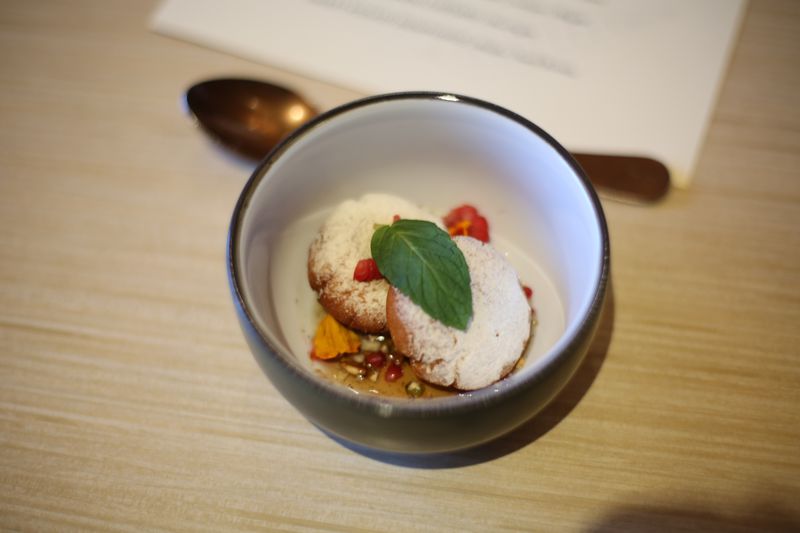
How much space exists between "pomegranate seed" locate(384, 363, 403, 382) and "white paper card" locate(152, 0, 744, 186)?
21.6 inches

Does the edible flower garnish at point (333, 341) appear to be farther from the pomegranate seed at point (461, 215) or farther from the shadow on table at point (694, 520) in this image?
the shadow on table at point (694, 520)

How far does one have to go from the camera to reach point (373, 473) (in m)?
0.76

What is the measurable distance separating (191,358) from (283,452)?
21cm

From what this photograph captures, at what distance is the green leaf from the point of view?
28.0 inches

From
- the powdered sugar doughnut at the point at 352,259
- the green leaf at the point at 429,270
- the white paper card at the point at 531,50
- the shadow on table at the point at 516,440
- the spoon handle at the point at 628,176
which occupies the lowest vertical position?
the shadow on table at the point at 516,440

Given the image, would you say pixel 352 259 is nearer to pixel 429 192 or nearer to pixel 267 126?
pixel 429 192

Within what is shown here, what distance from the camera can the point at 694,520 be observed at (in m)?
0.72

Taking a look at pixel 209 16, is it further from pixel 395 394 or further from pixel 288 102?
pixel 395 394

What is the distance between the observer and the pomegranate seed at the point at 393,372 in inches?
31.9

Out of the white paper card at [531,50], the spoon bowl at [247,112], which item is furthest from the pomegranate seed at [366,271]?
the white paper card at [531,50]

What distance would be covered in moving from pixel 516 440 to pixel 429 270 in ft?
0.84

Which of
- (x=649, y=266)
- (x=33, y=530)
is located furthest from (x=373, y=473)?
(x=649, y=266)

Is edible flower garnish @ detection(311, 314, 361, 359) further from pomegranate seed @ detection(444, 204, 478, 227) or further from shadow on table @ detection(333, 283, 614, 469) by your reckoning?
pomegranate seed @ detection(444, 204, 478, 227)

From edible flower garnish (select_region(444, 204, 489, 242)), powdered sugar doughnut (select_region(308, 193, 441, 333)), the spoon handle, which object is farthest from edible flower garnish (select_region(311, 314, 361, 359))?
the spoon handle
